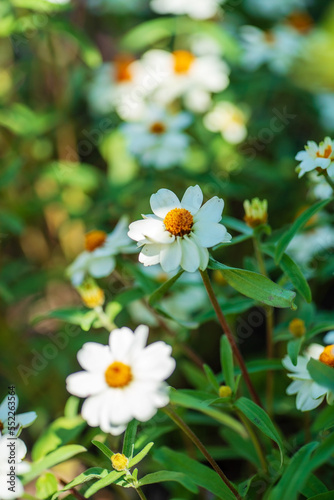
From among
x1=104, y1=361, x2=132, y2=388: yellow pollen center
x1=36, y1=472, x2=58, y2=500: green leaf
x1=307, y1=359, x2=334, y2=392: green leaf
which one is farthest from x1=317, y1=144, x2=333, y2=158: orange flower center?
x1=36, y1=472, x2=58, y2=500: green leaf

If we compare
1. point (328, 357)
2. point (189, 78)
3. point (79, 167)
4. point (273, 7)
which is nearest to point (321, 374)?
point (328, 357)

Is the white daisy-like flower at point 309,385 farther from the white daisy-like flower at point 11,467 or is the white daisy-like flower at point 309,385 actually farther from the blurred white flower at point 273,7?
the blurred white flower at point 273,7

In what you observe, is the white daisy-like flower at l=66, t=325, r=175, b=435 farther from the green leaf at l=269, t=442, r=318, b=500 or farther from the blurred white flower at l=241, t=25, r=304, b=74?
the blurred white flower at l=241, t=25, r=304, b=74

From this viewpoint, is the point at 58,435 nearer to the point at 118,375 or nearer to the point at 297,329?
the point at 118,375

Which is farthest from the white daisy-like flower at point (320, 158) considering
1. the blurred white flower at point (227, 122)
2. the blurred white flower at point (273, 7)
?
the blurred white flower at point (273, 7)

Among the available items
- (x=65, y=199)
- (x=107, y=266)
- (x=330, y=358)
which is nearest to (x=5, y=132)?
(x=65, y=199)
